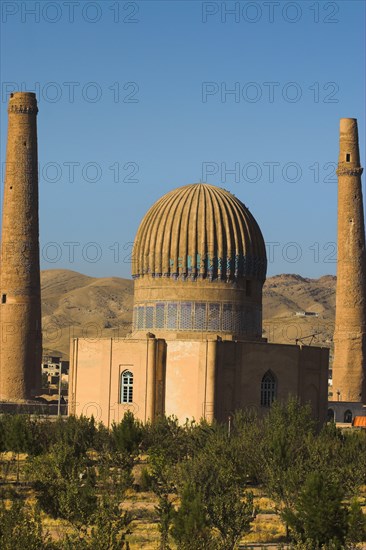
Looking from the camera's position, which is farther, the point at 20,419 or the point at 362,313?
the point at 362,313

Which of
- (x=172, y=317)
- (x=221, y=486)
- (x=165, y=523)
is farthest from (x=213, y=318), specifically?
(x=165, y=523)

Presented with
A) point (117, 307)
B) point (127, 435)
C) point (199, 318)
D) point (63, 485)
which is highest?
point (117, 307)

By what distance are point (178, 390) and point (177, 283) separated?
151 inches

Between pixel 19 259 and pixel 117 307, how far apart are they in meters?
93.7

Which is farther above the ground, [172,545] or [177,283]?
[177,283]

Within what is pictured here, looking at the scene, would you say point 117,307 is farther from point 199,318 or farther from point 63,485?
point 63,485

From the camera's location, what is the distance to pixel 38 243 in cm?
5112

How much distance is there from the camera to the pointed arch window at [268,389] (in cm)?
3975

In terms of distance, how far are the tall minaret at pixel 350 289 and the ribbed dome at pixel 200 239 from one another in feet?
50.1

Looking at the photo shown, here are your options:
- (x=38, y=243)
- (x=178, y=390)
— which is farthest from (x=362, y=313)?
(x=178, y=390)

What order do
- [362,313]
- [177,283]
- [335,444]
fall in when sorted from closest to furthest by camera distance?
[335,444], [177,283], [362,313]

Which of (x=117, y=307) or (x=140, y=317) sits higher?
(x=117, y=307)

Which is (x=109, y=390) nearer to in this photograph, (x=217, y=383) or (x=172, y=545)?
(x=217, y=383)

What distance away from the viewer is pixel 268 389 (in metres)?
39.9
